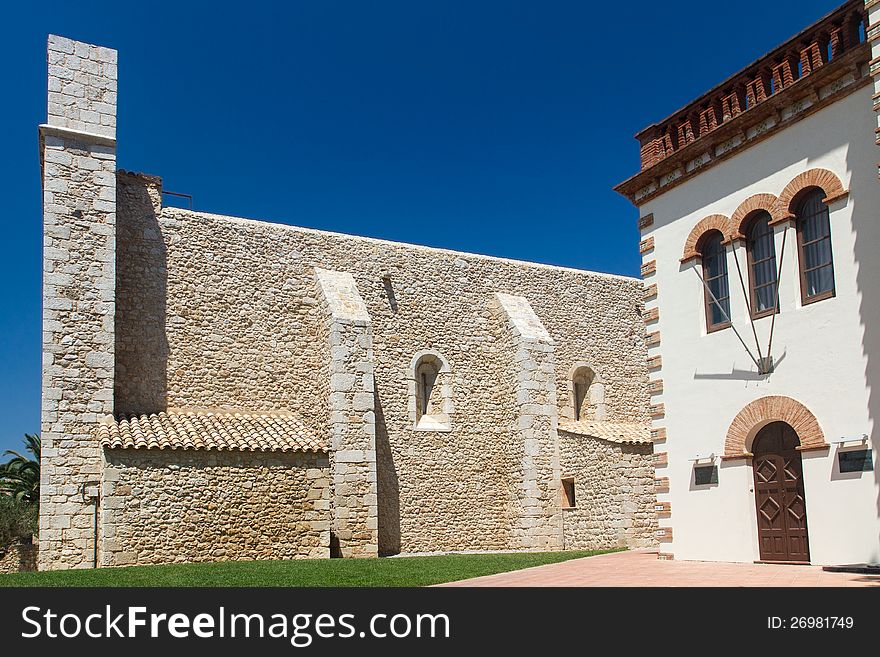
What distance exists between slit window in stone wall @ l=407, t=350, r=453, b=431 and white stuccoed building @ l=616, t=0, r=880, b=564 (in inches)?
372

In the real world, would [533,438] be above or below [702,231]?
below

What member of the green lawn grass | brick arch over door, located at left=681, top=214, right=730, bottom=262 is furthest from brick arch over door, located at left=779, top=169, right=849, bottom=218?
the green lawn grass

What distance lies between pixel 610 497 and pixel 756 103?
1100 centimetres

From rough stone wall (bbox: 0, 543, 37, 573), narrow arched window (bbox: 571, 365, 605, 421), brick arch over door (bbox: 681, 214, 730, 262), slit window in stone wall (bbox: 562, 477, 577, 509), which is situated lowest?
rough stone wall (bbox: 0, 543, 37, 573)

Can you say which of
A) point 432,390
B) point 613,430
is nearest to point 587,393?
point 613,430

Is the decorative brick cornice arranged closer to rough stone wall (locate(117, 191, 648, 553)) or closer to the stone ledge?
rough stone wall (locate(117, 191, 648, 553))

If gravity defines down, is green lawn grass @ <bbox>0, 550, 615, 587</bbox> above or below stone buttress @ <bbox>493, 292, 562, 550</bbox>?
below

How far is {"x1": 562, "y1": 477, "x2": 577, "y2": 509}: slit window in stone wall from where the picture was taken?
2192 cm

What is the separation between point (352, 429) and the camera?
19.3 m

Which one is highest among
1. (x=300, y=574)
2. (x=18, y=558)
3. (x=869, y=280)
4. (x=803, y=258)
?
(x=803, y=258)

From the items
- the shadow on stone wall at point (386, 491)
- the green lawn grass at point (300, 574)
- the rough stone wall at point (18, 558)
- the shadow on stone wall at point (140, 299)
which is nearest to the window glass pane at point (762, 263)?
the green lawn grass at point (300, 574)

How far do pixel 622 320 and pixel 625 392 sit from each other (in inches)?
84.7

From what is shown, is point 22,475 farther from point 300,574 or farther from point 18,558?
point 300,574
